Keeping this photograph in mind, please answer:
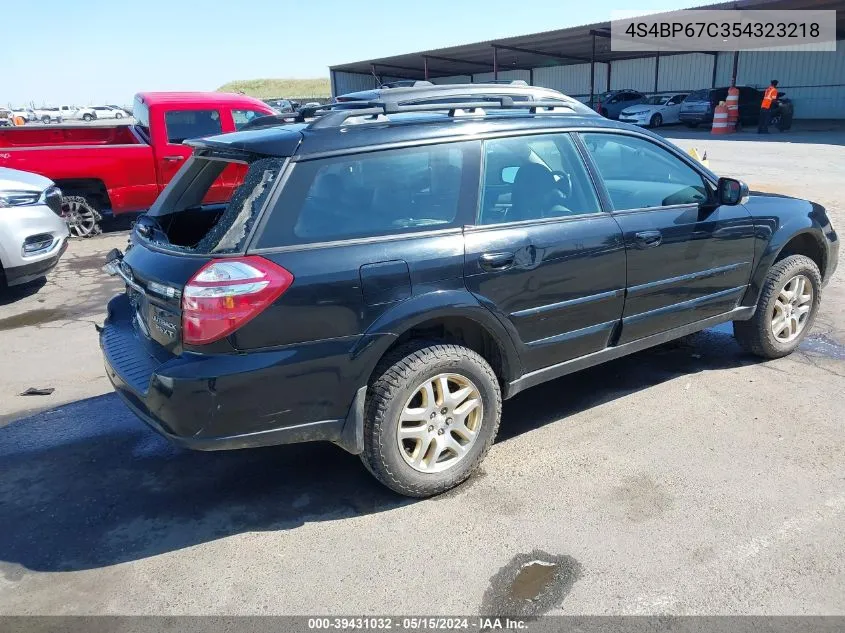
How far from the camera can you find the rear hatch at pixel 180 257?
2.83 meters

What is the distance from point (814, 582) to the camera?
264 centimetres

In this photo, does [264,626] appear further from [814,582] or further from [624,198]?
[624,198]

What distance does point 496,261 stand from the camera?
10.8 feet

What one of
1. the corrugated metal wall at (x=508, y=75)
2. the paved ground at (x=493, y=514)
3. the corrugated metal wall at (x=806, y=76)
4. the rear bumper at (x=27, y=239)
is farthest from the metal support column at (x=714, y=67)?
the rear bumper at (x=27, y=239)

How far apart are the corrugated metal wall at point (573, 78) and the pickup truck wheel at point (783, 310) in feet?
129

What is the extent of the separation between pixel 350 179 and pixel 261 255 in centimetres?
56

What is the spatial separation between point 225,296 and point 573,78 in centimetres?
4517

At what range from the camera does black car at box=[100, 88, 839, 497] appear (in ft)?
9.25

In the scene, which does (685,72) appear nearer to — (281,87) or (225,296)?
(225,296)

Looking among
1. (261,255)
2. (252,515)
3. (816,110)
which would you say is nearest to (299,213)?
(261,255)

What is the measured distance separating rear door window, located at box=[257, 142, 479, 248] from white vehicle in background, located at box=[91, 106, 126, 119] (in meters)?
50.2

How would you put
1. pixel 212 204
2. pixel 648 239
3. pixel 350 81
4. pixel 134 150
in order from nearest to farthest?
pixel 648 239 < pixel 212 204 < pixel 134 150 < pixel 350 81

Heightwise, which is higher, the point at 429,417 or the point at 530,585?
the point at 429,417

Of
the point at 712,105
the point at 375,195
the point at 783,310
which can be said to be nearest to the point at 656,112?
the point at 712,105
